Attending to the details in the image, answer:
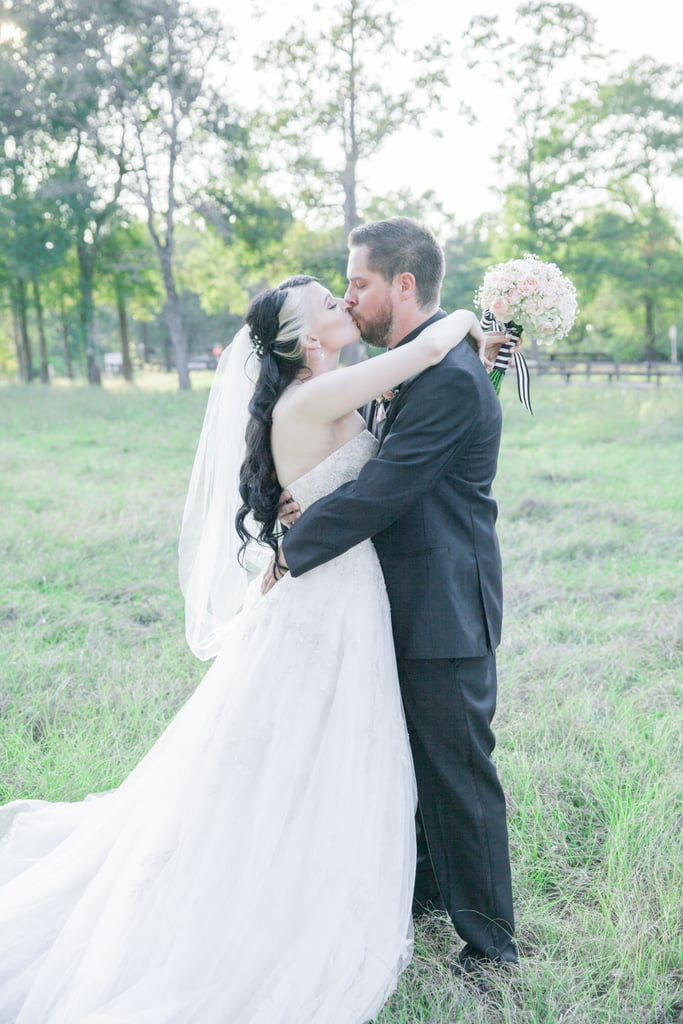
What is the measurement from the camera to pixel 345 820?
3.00 meters

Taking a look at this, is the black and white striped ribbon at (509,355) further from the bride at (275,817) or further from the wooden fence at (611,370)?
the wooden fence at (611,370)

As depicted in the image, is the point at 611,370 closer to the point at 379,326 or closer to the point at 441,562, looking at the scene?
the point at 379,326

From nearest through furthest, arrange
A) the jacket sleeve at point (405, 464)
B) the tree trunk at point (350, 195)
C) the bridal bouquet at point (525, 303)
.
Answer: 1. the jacket sleeve at point (405, 464)
2. the bridal bouquet at point (525, 303)
3. the tree trunk at point (350, 195)

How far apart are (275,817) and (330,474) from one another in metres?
1.15

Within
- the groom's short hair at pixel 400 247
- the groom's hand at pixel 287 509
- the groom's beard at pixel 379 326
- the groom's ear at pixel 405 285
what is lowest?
the groom's hand at pixel 287 509

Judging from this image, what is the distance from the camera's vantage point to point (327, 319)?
3.19 meters

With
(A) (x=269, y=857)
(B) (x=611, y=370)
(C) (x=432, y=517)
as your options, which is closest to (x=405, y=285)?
(C) (x=432, y=517)

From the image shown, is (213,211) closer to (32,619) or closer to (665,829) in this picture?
(32,619)

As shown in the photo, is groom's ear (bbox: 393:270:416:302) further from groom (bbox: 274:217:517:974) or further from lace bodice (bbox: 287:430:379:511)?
lace bodice (bbox: 287:430:379:511)

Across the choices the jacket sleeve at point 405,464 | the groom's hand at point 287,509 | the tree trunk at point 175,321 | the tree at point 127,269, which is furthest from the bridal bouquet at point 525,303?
the tree at point 127,269

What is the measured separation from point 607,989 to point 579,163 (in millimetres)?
35330

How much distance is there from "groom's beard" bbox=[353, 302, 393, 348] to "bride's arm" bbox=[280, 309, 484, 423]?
197 millimetres

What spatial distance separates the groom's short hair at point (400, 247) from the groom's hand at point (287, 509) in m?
0.83

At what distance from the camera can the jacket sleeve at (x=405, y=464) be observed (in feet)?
9.39
